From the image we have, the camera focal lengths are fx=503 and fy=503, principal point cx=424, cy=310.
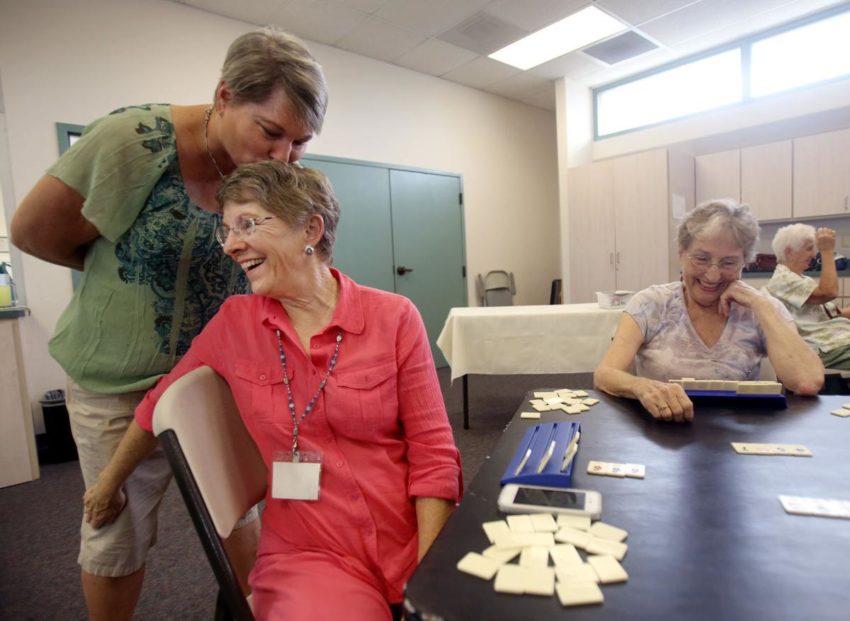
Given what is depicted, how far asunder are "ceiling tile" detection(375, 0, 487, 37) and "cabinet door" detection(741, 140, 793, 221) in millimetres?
3055

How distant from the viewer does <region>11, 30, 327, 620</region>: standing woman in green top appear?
1.07 metres

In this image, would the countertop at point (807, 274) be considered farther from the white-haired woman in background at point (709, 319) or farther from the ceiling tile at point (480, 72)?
the white-haired woman in background at point (709, 319)

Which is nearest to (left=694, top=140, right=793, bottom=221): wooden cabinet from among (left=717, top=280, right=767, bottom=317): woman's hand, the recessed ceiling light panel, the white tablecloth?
the recessed ceiling light panel

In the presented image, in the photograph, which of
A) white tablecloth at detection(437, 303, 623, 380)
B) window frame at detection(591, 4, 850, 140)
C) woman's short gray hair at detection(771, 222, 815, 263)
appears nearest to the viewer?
woman's short gray hair at detection(771, 222, 815, 263)

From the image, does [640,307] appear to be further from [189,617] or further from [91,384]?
[189,617]

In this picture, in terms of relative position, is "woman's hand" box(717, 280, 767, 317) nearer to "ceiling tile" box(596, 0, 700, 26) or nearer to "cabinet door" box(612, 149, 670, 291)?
"ceiling tile" box(596, 0, 700, 26)

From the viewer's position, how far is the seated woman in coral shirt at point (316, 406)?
0.98 metres

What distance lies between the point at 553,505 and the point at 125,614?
107cm

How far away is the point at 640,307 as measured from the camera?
1.72 m

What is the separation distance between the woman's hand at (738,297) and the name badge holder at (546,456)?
905 millimetres

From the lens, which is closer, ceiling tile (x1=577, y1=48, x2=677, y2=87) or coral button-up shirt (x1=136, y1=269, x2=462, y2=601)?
coral button-up shirt (x1=136, y1=269, x2=462, y2=601)

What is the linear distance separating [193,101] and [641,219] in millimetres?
4341

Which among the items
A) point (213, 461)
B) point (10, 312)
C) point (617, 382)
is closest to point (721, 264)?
point (617, 382)

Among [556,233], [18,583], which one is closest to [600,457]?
[18,583]
